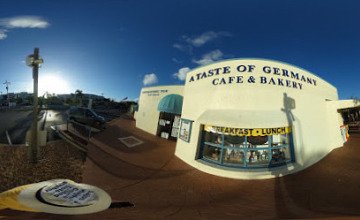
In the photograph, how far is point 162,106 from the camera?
1881cm

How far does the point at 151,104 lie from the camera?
2398 cm

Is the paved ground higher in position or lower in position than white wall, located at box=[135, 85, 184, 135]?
lower

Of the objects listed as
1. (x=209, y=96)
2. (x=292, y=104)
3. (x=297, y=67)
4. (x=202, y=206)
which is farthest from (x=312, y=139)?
(x=202, y=206)

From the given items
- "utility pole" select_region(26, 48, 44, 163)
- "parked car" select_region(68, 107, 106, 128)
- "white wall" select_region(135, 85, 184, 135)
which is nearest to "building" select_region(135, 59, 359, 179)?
"utility pole" select_region(26, 48, 44, 163)

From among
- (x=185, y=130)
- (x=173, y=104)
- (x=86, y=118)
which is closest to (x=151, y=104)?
(x=173, y=104)

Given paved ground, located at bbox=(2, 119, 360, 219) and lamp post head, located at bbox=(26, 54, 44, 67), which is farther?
lamp post head, located at bbox=(26, 54, 44, 67)

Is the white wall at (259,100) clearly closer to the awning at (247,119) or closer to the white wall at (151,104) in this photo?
the awning at (247,119)

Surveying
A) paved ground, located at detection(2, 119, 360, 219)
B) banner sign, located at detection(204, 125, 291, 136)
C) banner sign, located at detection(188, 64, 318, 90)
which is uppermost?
banner sign, located at detection(188, 64, 318, 90)

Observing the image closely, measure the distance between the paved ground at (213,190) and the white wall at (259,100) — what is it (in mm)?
571

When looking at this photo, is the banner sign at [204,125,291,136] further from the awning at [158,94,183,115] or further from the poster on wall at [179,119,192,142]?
the awning at [158,94,183,115]

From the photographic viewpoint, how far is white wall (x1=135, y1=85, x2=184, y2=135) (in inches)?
874

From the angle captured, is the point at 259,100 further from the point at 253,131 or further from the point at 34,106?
the point at 34,106

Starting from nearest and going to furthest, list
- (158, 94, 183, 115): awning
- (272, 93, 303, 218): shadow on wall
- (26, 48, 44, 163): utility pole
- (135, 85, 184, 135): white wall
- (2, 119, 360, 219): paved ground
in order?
(2, 119, 360, 219): paved ground < (272, 93, 303, 218): shadow on wall < (26, 48, 44, 163): utility pole < (158, 94, 183, 115): awning < (135, 85, 184, 135): white wall

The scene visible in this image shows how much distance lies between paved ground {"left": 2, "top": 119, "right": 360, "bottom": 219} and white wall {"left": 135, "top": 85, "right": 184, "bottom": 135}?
8.78m
